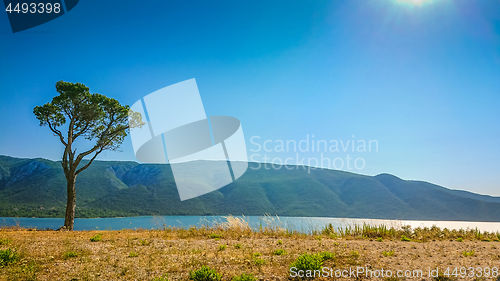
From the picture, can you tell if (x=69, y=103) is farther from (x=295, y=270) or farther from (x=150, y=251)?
(x=295, y=270)

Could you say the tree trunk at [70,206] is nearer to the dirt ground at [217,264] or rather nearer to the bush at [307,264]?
the dirt ground at [217,264]

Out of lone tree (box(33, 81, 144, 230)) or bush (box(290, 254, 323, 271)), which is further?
lone tree (box(33, 81, 144, 230))

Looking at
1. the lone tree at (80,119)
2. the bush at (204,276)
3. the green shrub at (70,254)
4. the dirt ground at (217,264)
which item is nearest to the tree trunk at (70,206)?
the lone tree at (80,119)

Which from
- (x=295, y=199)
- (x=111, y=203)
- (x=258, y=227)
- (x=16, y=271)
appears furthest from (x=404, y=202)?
(x=16, y=271)

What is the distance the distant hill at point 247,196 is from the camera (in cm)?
10975

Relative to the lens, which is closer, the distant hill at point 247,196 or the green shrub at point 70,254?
the green shrub at point 70,254

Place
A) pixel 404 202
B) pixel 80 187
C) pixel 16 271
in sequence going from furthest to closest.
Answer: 1. pixel 404 202
2. pixel 80 187
3. pixel 16 271

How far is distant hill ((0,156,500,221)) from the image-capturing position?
360 ft

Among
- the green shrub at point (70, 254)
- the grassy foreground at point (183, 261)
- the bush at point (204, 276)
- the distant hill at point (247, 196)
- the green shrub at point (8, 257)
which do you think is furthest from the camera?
the distant hill at point (247, 196)

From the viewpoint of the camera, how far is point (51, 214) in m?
93.1

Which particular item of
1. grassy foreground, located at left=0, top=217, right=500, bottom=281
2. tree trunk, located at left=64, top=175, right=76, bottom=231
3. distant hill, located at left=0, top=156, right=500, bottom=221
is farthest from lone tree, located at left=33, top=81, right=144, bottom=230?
distant hill, located at left=0, top=156, right=500, bottom=221

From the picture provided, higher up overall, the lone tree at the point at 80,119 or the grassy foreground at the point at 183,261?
the lone tree at the point at 80,119

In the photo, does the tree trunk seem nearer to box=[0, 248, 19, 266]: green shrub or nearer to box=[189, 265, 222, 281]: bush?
box=[0, 248, 19, 266]: green shrub

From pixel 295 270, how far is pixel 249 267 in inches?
38.1
